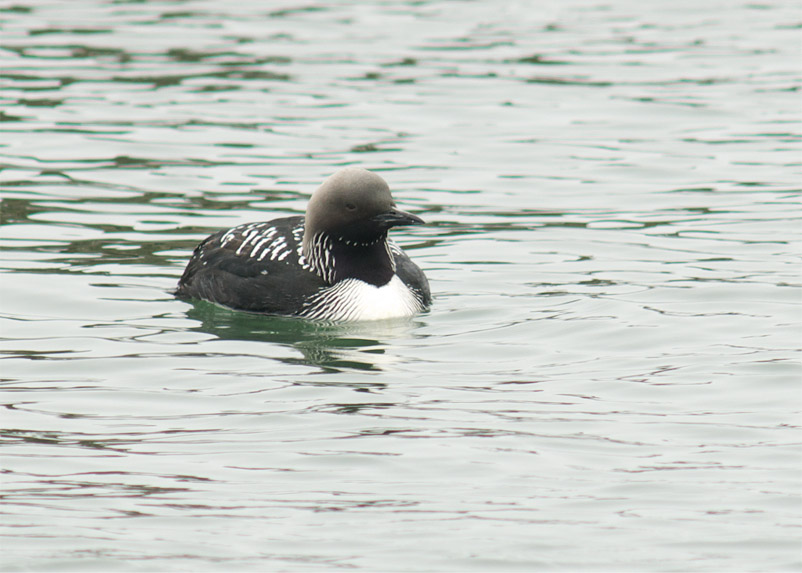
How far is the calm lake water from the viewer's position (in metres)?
6.16

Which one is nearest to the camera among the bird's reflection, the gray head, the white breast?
the bird's reflection

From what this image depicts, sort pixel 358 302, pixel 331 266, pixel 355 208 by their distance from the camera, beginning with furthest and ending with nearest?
pixel 331 266 → pixel 358 302 → pixel 355 208

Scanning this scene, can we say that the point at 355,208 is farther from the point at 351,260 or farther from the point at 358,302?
the point at 358,302

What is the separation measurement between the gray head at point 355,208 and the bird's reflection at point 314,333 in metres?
0.57

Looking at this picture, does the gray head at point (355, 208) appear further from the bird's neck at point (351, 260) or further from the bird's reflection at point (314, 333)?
the bird's reflection at point (314, 333)

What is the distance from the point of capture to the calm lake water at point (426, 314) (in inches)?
242

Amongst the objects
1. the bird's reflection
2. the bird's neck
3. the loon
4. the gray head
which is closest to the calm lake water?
the bird's reflection

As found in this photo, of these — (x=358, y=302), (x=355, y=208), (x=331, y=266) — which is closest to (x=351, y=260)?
(x=331, y=266)

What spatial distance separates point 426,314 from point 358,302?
0.46 meters

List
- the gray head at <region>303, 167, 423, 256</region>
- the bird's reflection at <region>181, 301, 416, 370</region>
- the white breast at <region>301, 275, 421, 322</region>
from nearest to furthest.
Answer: the bird's reflection at <region>181, 301, 416, 370</region>, the gray head at <region>303, 167, 423, 256</region>, the white breast at <region>301, 275, 421, 322</region>

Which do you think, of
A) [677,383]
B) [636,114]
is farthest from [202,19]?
[677,383]

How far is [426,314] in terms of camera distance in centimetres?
970

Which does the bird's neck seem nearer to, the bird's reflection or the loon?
the loon

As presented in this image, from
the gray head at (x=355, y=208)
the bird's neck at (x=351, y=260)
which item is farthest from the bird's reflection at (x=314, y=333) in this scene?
the gray head at (x=355, y=208)
